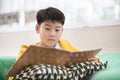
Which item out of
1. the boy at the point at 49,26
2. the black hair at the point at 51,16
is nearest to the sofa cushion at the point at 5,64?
the boy at the point at 49,26

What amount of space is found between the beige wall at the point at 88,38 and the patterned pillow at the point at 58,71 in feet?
2.54

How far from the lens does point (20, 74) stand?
1.00m

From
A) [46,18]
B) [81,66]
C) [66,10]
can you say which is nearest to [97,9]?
[66,10]

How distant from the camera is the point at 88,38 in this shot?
6.37ft

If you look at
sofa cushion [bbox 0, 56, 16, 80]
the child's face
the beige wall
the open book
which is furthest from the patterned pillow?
the beige wall

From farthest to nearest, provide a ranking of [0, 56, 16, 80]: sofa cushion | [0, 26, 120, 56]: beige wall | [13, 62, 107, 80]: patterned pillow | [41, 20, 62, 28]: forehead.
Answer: [0, 26, 120, 56]: beige wall, [0, 56, 16, 80]: sofa cushion, [41, 20, 62, 28]: forehead, [13, 62, 107, 80]: patterned pillow

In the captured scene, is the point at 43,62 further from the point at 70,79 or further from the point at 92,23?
the point at 92,23

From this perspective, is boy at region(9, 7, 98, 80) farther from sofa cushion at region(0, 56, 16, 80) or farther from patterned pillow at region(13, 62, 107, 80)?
sofa cushion at region(0, 56, 16, 80)

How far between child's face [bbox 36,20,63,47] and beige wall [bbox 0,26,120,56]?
734mm

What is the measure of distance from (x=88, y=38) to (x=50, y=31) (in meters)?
0.78

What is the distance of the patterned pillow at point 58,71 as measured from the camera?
94cm

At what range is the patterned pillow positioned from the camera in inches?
36.9

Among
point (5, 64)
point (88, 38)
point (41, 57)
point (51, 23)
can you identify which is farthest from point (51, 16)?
point (88, 38)

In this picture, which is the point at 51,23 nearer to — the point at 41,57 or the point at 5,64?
the point at 41,57
